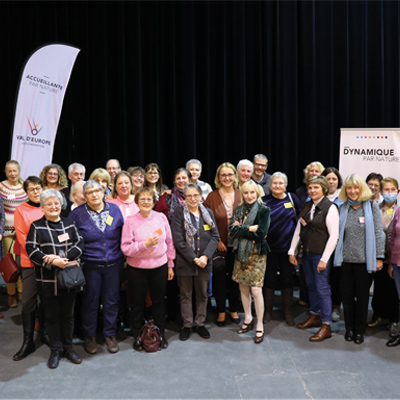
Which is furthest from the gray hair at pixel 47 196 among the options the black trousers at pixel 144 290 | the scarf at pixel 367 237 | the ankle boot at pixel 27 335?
the scarf at pixel 367 237

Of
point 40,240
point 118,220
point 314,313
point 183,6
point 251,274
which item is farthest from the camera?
point 183,6

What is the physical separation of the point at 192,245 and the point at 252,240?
52 cm

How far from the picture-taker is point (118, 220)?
314 cm

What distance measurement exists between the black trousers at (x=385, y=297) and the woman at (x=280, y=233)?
0.79 meters

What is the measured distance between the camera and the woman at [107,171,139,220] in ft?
11.1

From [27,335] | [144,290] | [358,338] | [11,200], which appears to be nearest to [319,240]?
[358,338]

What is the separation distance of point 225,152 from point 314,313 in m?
2.99

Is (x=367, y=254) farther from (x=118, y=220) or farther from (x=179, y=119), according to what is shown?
(x=179, y=119)

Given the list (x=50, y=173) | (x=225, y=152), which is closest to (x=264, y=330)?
(x=50, y=173)

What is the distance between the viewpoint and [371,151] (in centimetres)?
498

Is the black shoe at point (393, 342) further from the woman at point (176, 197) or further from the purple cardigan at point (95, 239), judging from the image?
the purple cardigan at point (95, 239)

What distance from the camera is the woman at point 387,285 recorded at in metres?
3.43

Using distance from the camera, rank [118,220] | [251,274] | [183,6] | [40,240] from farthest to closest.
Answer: [183,6]
[251,274]
[118,220]
[40,240]

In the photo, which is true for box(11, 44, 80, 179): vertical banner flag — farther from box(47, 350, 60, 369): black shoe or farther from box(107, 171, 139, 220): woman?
box(47, 350, 60, 369): black shoe
